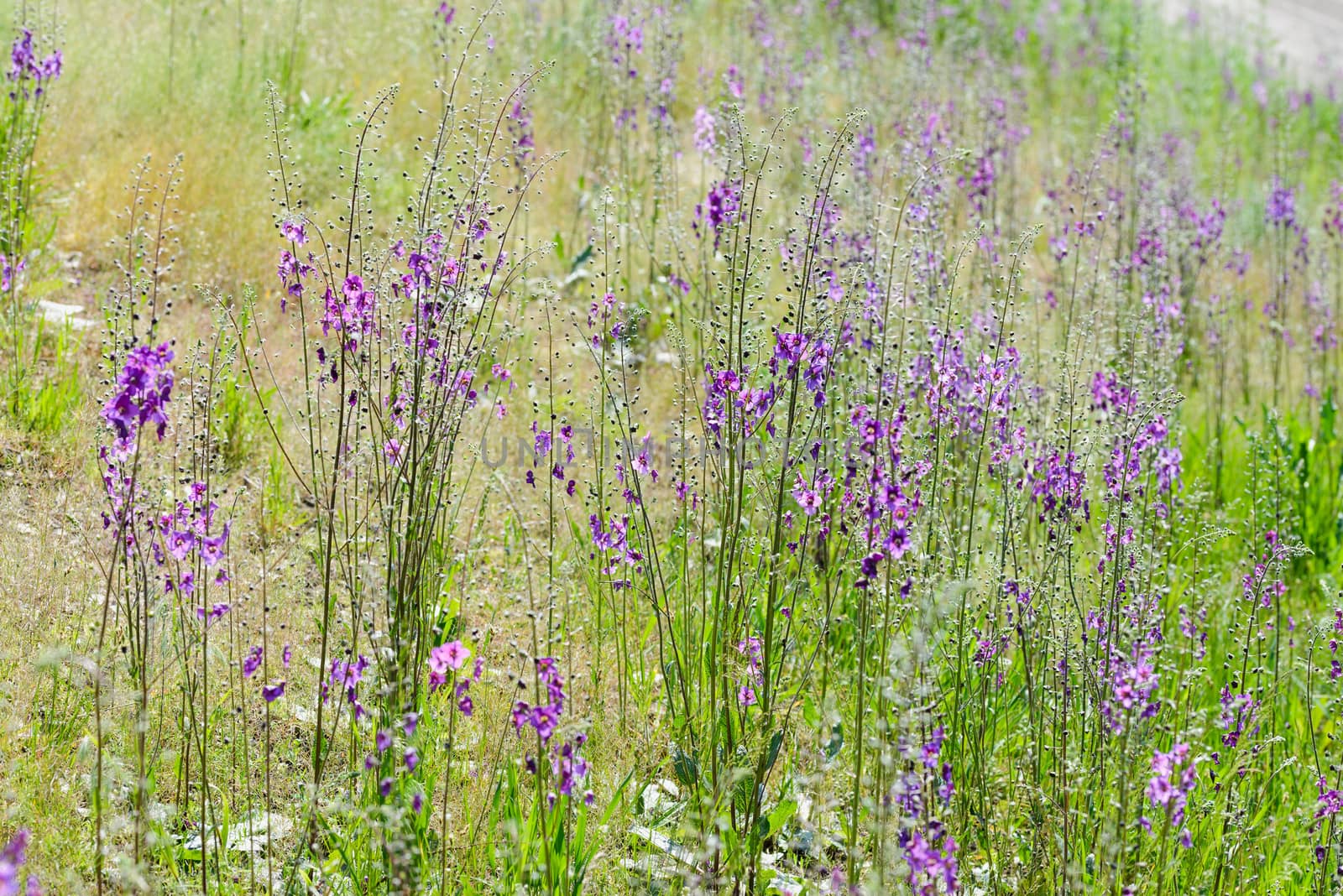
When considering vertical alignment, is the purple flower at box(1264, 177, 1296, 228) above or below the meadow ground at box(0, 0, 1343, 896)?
above

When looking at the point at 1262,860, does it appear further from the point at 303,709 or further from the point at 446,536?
the point at 303,709

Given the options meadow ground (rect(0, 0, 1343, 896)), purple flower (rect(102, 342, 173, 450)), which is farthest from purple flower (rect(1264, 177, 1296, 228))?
purple flower (rect(102, 342, 173, 450))

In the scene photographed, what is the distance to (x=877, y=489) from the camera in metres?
2.43

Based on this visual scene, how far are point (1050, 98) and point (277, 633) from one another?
8514 millimetres

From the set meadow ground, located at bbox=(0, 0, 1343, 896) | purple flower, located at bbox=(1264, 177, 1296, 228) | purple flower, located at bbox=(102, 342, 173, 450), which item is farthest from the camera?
purple flower, located at bbox=(1264, 177, 1296, 228)

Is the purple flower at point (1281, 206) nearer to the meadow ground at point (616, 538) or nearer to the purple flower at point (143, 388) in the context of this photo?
the meadow ground at point (616, 538)

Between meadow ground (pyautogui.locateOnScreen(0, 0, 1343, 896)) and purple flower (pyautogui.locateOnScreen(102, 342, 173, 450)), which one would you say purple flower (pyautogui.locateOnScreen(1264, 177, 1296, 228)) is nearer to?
meadow ground (pyautogui.locateOnScreen(0, 0, 1343, 896))

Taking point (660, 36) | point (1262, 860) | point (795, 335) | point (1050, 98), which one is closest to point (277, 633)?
point (795, 335)

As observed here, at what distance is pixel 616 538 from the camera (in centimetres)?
301

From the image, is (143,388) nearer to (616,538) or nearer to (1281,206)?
(616,538)

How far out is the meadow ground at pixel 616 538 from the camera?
8.04 feet

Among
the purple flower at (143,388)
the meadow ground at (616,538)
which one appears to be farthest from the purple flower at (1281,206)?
the purple flower at (143,388)

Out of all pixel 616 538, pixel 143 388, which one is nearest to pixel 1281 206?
pixel 616 538

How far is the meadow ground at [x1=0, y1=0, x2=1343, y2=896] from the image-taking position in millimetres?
2449
